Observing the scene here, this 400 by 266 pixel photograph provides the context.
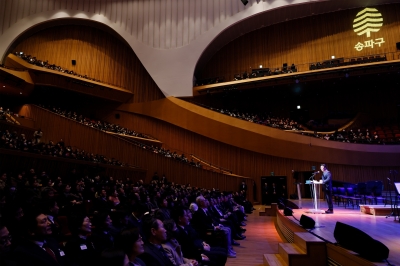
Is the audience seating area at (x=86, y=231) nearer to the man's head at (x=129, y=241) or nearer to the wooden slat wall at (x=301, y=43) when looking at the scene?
the man's head at (x=129, y=241)

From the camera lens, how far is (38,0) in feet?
49.0

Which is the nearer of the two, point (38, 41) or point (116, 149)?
point (116, 149)

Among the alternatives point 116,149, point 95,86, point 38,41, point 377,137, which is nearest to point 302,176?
point 377,137

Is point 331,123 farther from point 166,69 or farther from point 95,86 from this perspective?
point 95,86

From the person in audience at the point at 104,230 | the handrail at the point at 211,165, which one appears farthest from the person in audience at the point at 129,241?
the handrail at the point at 211,165

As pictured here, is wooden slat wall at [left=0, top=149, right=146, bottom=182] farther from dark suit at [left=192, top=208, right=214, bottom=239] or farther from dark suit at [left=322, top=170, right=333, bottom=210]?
dark suit at [left=322, top=170, right=333, bottom=210]

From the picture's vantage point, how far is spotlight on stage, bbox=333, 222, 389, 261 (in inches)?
Answer: 74.4

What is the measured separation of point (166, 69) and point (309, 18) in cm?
700

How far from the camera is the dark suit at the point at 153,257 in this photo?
1.90 m

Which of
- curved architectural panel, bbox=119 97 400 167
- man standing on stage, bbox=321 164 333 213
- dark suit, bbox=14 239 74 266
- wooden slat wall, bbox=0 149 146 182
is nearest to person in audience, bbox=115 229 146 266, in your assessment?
dark suit, bbox=14 239 74 266

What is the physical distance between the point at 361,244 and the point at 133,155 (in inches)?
384

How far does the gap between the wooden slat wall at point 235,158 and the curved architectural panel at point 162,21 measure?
1.85 metres

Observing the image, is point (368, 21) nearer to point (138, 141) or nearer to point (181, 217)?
point (138, 141)

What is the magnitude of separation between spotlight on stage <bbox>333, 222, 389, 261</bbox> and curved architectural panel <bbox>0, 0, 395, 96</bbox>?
1180 centimetres
